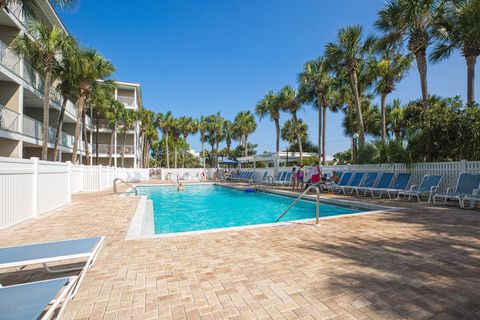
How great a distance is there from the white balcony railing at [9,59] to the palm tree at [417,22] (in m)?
19.0

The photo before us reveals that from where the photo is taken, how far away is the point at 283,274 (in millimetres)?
3180

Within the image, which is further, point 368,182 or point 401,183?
point 368,182

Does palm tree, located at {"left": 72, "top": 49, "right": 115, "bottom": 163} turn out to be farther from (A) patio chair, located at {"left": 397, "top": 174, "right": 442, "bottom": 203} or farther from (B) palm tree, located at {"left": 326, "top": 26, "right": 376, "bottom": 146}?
Answer: (A) patio chair, located at {"left": 397, "top": 174, "right": 442, "bottom": 203}

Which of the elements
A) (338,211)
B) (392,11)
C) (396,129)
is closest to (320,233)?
(338,211)

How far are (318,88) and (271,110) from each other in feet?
28.2

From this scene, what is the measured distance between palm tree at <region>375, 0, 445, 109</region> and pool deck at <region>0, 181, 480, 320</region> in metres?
10.2

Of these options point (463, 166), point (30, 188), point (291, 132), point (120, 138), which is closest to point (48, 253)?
point (30, 188)

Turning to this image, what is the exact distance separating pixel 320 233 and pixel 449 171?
750cm

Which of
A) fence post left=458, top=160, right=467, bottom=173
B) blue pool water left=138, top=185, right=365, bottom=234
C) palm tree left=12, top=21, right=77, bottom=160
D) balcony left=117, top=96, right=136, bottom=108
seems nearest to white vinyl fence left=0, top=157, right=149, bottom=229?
blue pool water left=138, top=185, right=365, bottom=234

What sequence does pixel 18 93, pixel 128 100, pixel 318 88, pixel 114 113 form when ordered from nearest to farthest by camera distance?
1. pixel 18 93
2. pixel 318 88
3. pixel 114 113
4. pixel 128 100

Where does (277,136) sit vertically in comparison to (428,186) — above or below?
above

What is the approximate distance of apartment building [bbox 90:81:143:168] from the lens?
31078 mm

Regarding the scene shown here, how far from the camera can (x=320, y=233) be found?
16.9 feet

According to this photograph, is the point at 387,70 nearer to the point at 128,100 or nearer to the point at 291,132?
the point at 291,132
